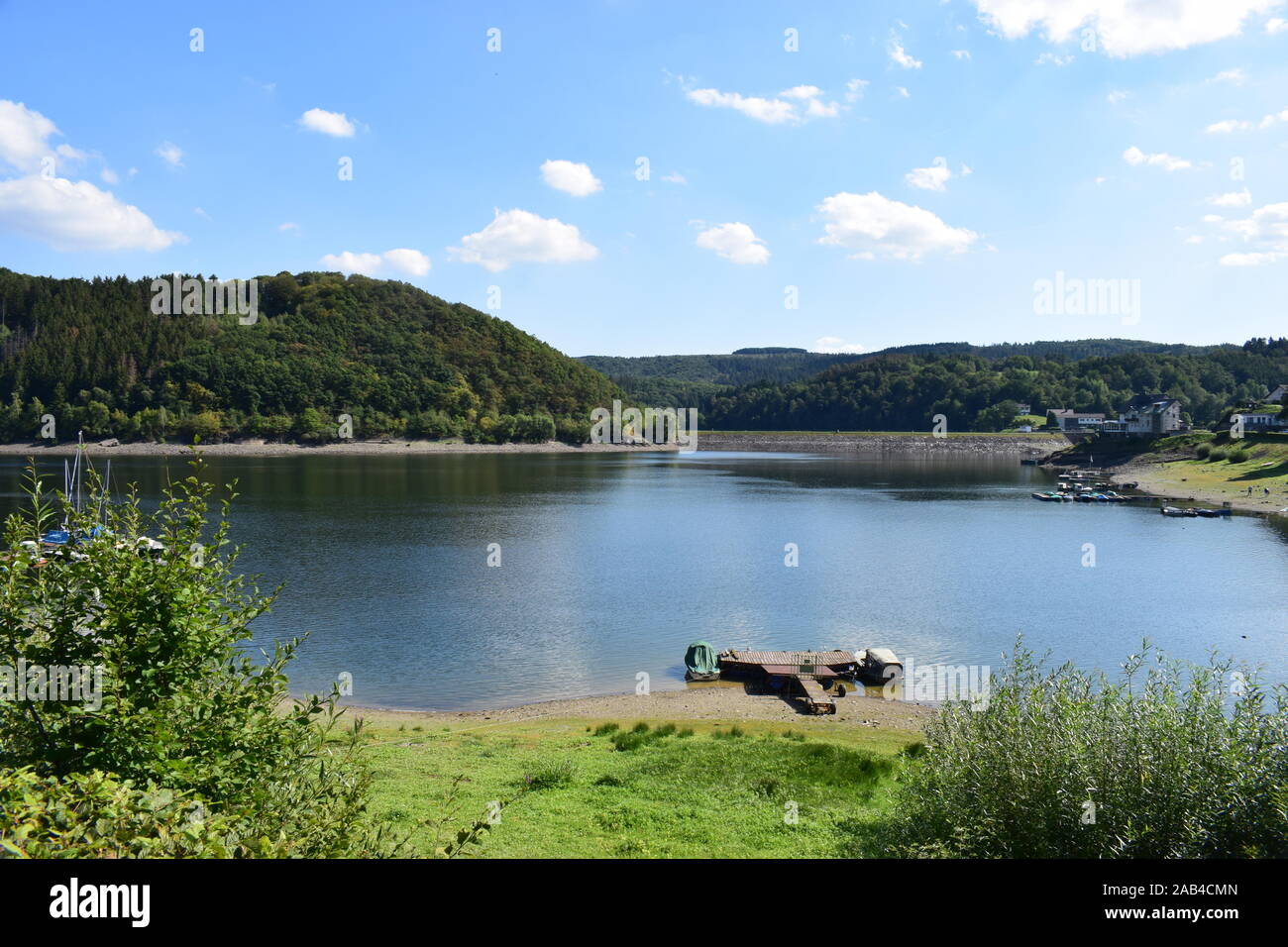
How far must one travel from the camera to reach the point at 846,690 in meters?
32.5

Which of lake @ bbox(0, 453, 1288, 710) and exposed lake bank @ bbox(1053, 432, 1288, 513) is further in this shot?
exposed lake bank @ bbox(1053, 432, 1288, 513)

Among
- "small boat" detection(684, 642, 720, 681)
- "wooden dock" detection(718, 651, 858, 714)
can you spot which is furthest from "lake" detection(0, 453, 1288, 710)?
"wooden dock" detection(718, 651, 858, 714)

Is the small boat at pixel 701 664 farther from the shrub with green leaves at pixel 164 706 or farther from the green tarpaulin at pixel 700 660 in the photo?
the shrub with green leaves at pixel 164 706

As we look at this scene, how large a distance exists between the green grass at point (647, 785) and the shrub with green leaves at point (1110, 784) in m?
2.83

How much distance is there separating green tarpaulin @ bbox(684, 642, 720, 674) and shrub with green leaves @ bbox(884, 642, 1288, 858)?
21489mm

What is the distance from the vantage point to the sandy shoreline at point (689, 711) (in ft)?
91.9

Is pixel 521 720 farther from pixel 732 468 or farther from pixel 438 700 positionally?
pixel 732 468

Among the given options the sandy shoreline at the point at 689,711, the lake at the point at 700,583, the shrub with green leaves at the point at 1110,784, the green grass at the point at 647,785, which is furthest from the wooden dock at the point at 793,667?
the shrub with green leaves at the point at 1110,784

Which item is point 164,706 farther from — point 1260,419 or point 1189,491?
point 1260,419

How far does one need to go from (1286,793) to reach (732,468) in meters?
162

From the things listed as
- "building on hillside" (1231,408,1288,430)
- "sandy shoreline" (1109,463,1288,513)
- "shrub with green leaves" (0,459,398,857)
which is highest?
"building on hillside" (1231,408,1288,430)

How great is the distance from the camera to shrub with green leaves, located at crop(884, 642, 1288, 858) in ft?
31.3

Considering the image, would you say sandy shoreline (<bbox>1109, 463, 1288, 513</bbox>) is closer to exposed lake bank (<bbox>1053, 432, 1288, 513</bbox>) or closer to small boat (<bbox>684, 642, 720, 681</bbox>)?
exposed lake bank (<bbox>1053, 432, 1288, 513</bbox>)
